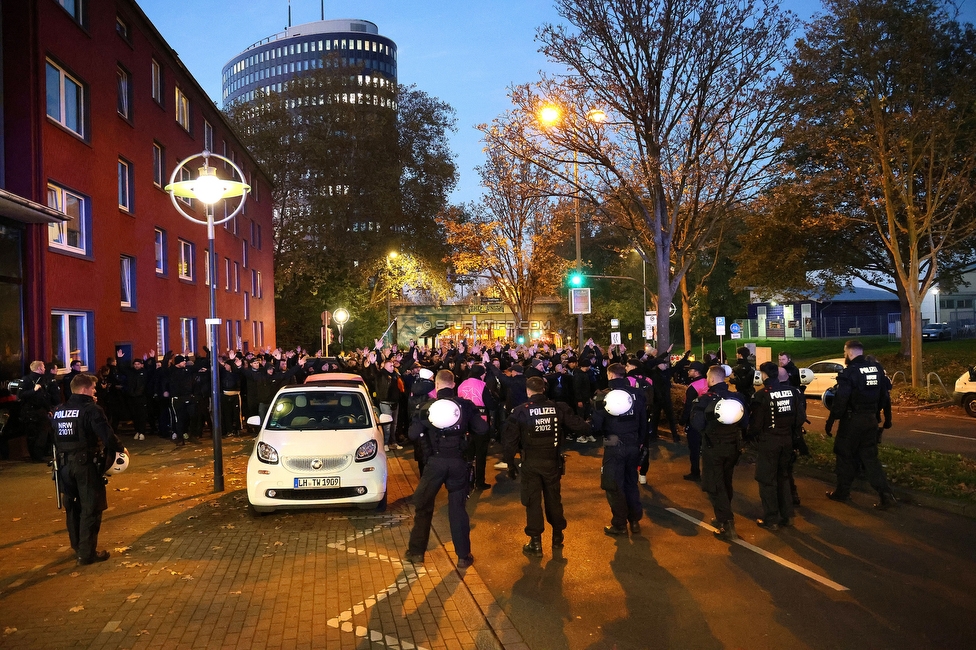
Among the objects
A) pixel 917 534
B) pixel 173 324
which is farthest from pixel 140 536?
pixel 173 324

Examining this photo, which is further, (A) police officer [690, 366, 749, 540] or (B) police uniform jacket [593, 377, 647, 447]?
(B) police uniform jacket [593, 377, 647, 447]

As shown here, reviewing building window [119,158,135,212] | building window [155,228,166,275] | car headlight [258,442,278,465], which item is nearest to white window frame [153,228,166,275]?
building window [155,228,166,275]

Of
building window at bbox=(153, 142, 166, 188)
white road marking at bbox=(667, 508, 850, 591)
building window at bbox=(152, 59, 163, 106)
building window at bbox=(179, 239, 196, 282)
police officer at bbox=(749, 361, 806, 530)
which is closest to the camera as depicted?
white road marking at bbox=(667, 508, 850, 591)

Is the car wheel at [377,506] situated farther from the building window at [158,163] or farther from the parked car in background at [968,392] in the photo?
the building window at [158,163]

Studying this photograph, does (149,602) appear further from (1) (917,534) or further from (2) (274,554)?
(1) (917,534)

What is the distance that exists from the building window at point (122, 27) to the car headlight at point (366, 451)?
15502 mm

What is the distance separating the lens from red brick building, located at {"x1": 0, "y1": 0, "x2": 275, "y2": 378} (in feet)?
46.2

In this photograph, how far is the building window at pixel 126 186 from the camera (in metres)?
19.1

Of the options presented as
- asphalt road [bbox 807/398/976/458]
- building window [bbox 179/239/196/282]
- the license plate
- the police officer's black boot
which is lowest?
asphalt road [bbox 807/398/976/458]

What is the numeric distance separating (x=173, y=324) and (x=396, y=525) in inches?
652

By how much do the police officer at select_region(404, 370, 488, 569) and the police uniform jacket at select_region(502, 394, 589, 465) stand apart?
56 centimetres

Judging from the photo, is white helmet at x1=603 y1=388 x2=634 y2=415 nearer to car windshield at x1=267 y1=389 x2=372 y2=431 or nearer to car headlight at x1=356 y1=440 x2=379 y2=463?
car headlight at x1=356 y1=440 x2=379 y2=463

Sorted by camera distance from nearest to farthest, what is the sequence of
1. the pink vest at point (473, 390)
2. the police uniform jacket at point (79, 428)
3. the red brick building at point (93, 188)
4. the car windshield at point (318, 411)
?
the police uniform jacket at point (79, 428)
the car windshield at point (318, 411)
the pink vest at point (473, 390)
the red brick building at point (93, 188)

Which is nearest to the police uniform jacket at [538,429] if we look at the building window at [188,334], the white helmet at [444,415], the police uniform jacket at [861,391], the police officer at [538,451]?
the police officer at [538,451]
